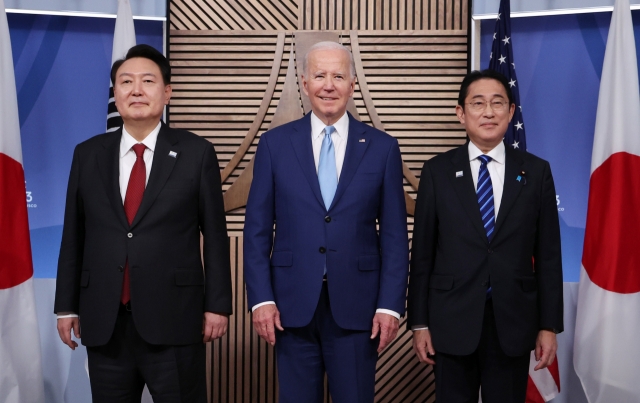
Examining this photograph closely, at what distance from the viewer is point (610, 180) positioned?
3.73 meters

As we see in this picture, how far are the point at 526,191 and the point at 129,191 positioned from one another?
4.68 ft

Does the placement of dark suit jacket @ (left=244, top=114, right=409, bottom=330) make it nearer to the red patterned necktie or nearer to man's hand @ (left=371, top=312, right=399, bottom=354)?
man's hand @ (left=371, top=312, right=399, bottom=354)

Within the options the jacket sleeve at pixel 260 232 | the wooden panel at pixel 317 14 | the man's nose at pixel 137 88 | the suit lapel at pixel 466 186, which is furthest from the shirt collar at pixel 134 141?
the wooden panel at pixel 317 14

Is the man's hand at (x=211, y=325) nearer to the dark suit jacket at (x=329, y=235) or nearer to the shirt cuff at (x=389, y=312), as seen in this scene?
the dark suit jacket at (x=329, y=235)

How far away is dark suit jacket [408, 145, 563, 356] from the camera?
2.49m

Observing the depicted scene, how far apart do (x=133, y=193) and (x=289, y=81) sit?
1849 millimetres

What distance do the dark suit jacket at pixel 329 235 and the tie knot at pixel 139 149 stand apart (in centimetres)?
41

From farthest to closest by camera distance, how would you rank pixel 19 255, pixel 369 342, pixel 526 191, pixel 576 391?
pixel 576 391, pixel 19 255, pixel 526 191, pixel 369 342

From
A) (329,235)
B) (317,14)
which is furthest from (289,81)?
(329,235)

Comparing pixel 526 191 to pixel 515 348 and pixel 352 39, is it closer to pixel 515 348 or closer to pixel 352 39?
pixel 515 348

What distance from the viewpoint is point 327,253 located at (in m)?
2.38

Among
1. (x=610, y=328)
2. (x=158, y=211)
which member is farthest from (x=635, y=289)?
(x=158, y=211)

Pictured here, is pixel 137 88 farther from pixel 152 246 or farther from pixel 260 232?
pixel 260 232

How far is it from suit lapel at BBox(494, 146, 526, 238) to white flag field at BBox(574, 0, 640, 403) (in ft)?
4.26
